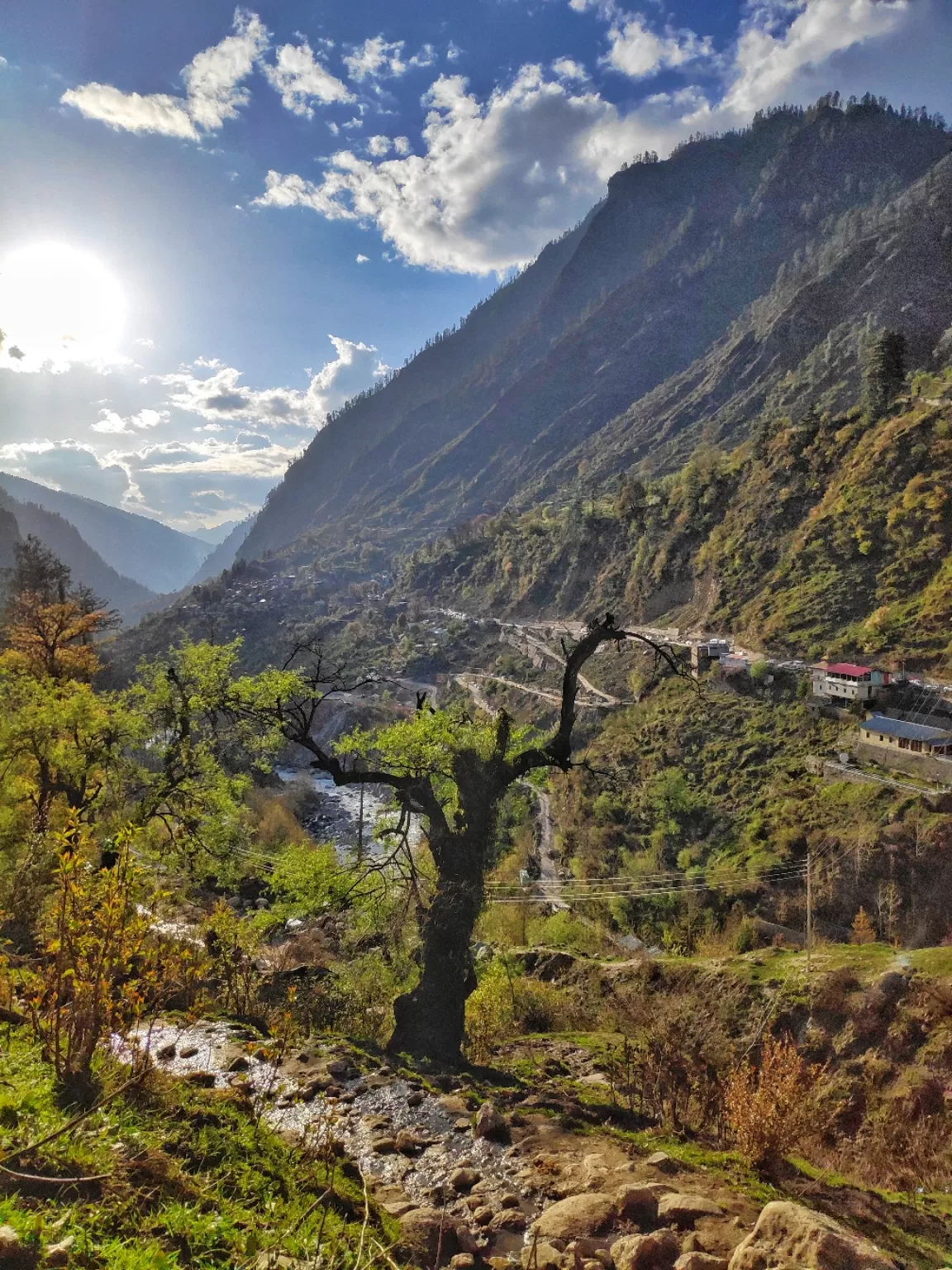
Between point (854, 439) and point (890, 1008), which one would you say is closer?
point (890, 1008)

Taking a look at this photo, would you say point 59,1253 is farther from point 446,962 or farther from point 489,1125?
point 446,962

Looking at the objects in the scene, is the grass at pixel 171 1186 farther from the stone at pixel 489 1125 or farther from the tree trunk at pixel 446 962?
the tree trunk at pixel 446 962

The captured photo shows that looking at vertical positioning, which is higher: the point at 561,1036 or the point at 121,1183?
the point at 121,1183

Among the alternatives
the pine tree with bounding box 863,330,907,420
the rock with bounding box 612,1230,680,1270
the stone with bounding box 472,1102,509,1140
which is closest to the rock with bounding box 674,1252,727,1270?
the rock with bounding box 612,1230,680,1270

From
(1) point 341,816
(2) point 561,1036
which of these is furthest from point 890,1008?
(1) point 341,816

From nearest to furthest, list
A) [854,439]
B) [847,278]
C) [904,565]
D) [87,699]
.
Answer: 1. [87,699]
2. [904,565]
3. [854,439]
4. [847,278]

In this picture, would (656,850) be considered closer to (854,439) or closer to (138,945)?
(138,945)

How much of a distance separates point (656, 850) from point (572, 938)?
48.2 ft

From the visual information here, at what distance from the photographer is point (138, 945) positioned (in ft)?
15.8

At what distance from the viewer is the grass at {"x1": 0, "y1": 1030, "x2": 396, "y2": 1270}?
137 inches

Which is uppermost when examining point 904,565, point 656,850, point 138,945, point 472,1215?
point 904,565

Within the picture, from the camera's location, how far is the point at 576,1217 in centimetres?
469

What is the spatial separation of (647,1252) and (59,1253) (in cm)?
342

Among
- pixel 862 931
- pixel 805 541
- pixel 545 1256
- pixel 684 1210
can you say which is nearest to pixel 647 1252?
pixel 545 1256
